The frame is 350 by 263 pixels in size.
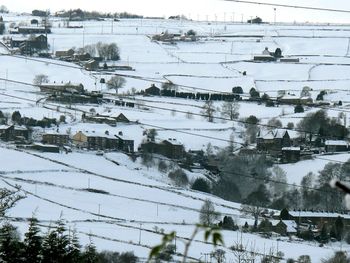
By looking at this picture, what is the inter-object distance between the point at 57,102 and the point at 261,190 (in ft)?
55.3

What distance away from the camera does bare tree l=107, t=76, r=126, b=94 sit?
208ft

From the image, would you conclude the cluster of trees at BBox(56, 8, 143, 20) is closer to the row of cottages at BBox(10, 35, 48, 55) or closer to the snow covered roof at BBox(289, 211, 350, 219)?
the row of cottages at BBox(10, 35, 48, 55)

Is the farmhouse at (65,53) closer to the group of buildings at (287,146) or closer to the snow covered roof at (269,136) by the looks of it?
the group of buildings at (287,146)

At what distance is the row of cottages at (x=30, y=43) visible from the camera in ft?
254

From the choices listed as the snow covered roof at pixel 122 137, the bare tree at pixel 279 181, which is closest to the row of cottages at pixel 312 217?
the bare tree at pixel 279 181

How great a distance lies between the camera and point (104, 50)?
7825 centimetres

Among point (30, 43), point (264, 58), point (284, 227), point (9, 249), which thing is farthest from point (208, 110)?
point (9, 249)

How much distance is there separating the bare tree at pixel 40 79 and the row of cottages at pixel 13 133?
14242 mm

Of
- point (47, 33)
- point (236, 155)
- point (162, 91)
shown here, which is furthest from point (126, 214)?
point (47, 33)

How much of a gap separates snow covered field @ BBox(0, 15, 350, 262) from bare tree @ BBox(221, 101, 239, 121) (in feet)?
1.67

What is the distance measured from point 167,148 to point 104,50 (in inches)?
1191

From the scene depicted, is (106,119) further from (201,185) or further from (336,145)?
(201,185)

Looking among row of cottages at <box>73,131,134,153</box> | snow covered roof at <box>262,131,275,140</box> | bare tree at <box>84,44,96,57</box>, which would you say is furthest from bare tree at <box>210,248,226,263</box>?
bare tree at <box>84,44,96,57</box>

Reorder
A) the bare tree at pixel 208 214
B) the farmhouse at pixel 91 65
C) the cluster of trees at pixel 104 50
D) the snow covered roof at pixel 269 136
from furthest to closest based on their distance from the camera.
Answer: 1. the cluster of trees at pixel 104 50
2. the farmhouse at pixel 91 65
3. the snow covered roof at pixel 269 136
4. the bare tree at pixel 208 214
